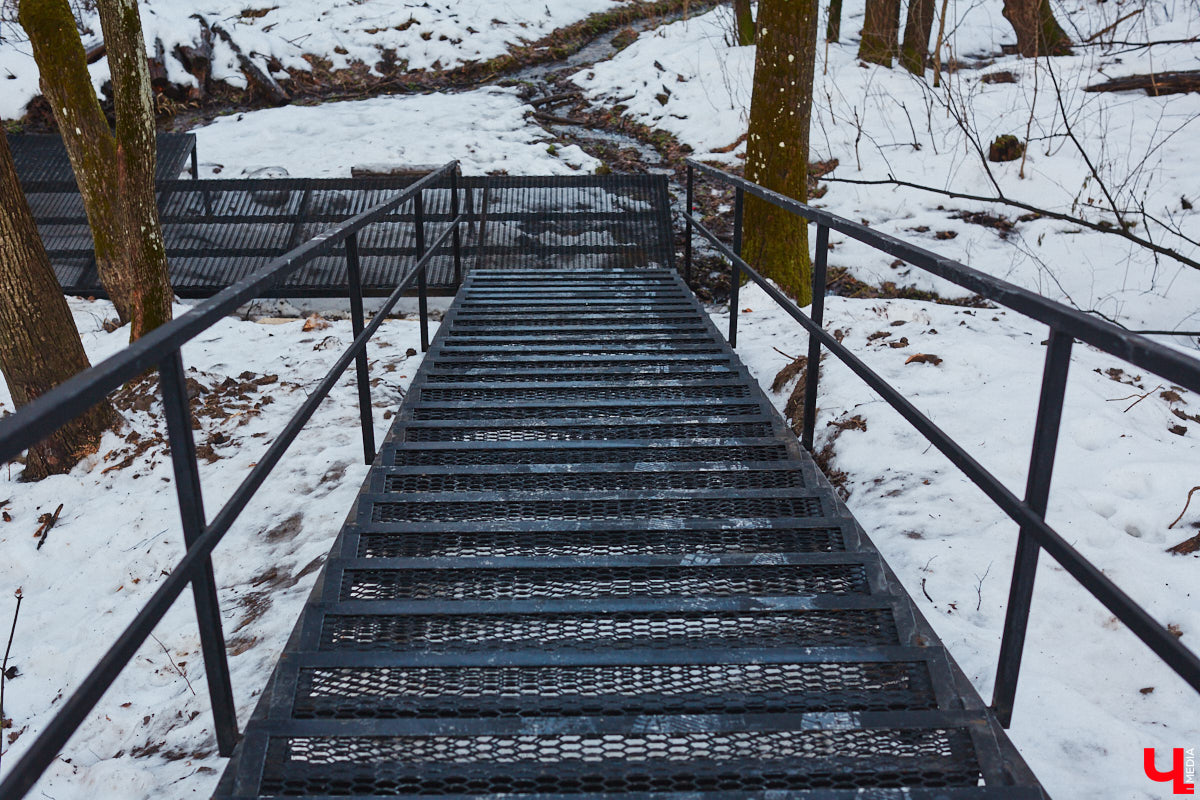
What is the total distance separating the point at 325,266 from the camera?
26.7ft

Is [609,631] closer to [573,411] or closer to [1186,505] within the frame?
[573,411]

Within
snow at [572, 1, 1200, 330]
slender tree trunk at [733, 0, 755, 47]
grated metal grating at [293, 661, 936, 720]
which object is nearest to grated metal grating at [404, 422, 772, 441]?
grated metal grating at [293, 661, 936, 720]

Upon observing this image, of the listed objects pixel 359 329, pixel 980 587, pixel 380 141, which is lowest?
pixel 980 587

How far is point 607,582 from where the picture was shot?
7.83 feet

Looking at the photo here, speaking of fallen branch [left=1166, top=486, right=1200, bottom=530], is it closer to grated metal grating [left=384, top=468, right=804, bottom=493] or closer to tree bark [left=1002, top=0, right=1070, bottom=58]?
grated metal grating [left=384, top=468, right=804, bottom=493]

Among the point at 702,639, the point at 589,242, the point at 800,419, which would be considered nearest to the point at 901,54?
the point at 589,242

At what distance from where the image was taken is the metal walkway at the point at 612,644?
168 centimetres

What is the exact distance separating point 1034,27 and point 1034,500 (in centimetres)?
1392

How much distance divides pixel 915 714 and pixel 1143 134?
35.5 feet

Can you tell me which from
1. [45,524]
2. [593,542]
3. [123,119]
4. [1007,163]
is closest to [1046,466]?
[593,542]

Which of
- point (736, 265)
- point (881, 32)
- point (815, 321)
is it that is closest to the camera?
point (815, 321)

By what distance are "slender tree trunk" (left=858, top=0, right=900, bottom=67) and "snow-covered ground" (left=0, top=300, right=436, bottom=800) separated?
11259 millimetres

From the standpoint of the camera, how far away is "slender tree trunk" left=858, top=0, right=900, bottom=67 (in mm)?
13980

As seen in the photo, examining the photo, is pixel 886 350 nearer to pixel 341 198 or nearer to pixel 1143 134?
pixel 341 198
